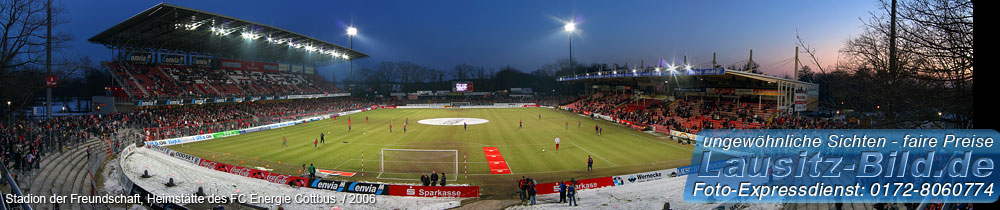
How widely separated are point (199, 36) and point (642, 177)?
56154 mm

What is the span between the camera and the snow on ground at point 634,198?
16.6 metres

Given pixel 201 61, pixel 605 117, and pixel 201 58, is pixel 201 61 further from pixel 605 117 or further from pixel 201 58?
pixel 605 117

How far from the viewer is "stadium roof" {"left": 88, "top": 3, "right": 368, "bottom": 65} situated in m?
43.7

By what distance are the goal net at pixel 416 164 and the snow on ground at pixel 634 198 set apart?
653cm

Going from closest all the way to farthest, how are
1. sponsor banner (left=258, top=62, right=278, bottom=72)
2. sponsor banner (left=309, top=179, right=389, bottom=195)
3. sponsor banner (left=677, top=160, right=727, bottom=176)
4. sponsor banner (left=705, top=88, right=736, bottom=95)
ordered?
sponsor banner (left=309, top=179, right=389, bottom=195) < sponsor banner (left=677, top=160, right=727, bottom=176) < sponsor banner (left=705, top=88, right=736, bottom=95) < sponsor banner (left=258, top=62, right=278, bottom=72)

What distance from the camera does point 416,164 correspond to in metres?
25.2

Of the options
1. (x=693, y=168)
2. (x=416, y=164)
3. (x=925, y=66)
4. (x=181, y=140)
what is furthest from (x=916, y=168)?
(x=181, y=140)

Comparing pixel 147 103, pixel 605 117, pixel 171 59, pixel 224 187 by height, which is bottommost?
pixel 224 187

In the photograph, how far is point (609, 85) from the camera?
260 feet

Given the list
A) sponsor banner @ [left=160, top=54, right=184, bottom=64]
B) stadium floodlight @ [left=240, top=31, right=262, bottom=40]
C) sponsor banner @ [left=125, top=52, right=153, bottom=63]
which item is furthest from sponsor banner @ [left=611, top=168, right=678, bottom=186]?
sponsor banner @ [left=160, top=54, right=184, bottom=64]

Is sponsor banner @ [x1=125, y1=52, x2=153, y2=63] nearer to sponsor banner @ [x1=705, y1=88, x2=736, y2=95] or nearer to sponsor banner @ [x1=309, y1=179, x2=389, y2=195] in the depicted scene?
sponsor banner @ [x1=309, y1=179, x2=389, y2=195]

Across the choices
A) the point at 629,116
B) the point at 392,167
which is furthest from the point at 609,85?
the point at 392,167

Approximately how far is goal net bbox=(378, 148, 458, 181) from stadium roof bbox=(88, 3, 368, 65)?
3039 centimetres

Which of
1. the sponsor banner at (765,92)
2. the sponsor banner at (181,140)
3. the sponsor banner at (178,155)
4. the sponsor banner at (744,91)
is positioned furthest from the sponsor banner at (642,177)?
the sponsor banner at (181,140)
